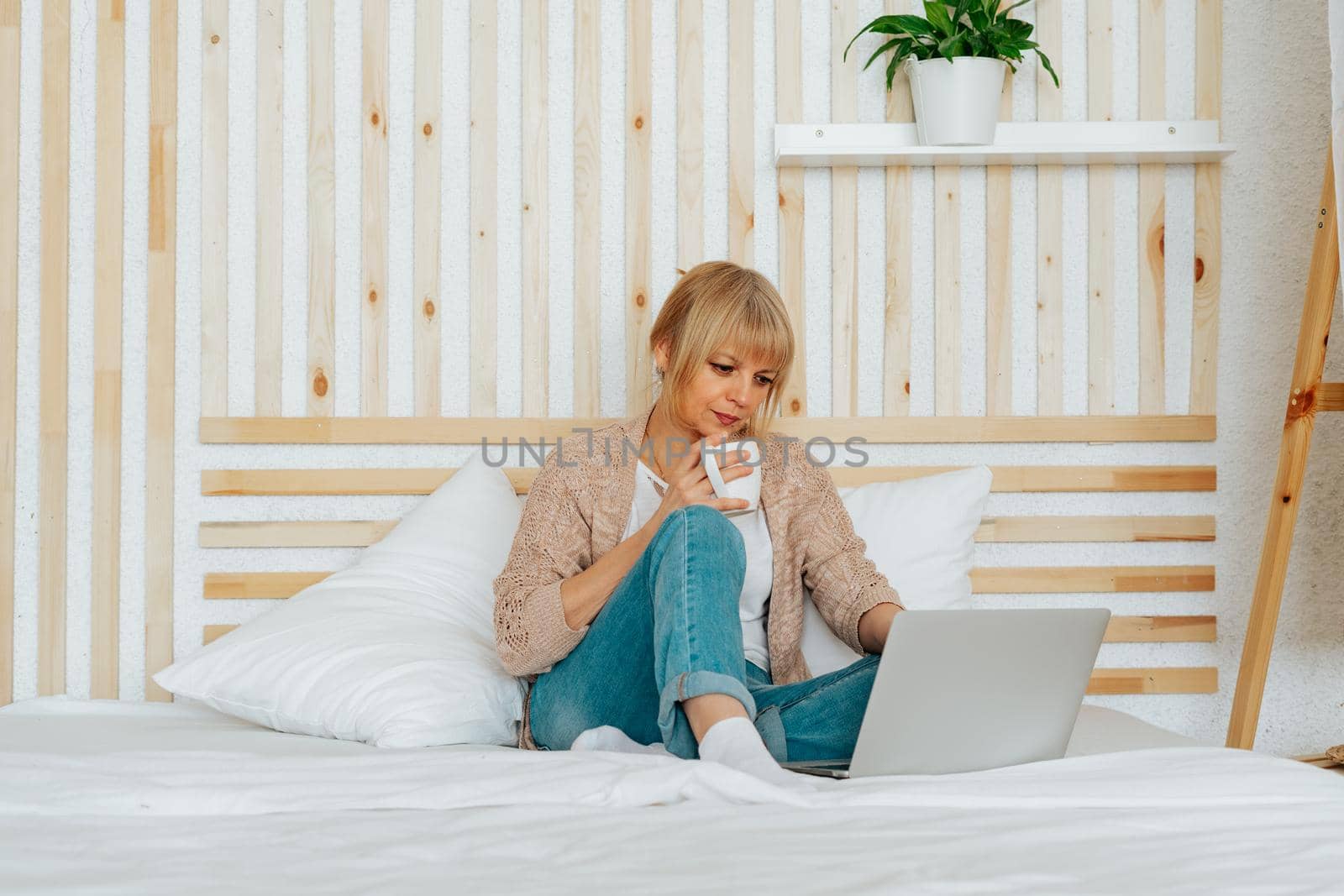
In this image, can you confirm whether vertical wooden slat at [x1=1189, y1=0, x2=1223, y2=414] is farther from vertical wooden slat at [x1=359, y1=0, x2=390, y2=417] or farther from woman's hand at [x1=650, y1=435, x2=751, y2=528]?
vertical wooden slat at [x1=359, y1=0, x2=390, y2=417]

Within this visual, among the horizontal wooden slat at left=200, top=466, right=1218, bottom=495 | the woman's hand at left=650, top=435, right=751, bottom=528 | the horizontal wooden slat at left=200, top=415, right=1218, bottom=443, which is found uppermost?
the horizontal wooden slat at left=200, top=415, right=1218, bottom=443

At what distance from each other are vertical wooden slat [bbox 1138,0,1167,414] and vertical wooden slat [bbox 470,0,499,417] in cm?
111

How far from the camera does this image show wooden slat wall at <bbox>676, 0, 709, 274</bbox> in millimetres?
2016

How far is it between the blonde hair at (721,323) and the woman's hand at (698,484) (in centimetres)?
21

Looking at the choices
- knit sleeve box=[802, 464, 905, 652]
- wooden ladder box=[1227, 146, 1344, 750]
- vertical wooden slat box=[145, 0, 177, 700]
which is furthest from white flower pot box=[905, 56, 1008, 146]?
vertical wooden slat box=[145, 0, 177, 700]

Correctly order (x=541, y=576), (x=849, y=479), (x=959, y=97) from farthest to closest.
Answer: (x=849, y=479)
(x=959, y=97)
(x=541, y=576)

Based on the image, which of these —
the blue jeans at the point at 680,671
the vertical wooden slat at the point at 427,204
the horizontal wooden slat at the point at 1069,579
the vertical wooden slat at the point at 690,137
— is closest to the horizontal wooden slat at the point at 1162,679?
the horizontal wooden slat at the point at 1069,579

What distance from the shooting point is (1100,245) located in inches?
80.0

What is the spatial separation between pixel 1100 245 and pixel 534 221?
97 centimetres

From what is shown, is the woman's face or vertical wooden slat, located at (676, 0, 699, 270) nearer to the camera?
the woman's face

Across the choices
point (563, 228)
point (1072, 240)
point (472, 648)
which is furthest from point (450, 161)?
point (1072, 240)

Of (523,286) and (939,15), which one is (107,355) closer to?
(523,286)

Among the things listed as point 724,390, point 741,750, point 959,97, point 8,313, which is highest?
point 959,97

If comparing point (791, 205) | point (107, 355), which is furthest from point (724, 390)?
point (107, 355)
